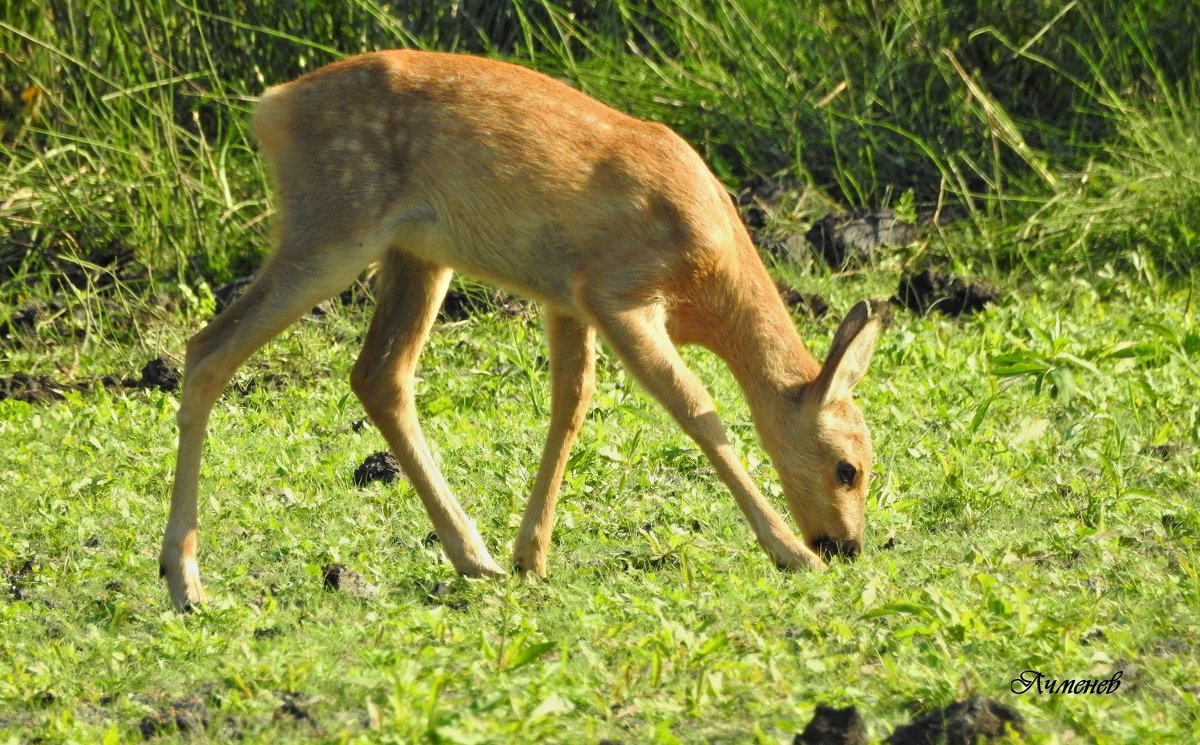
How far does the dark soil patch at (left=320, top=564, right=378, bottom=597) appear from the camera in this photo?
17.3 feet

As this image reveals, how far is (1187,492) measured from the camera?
6031 mm

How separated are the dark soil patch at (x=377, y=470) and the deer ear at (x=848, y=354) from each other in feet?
6.00

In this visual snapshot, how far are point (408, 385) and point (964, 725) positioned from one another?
2.83 metres

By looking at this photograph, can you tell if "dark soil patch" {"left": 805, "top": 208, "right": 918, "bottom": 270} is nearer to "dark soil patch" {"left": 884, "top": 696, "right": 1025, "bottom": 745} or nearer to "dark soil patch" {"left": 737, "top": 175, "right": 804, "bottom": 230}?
"dark soil patch" {"left": 737, "top": 175, "right": 804, "bottom": 230}

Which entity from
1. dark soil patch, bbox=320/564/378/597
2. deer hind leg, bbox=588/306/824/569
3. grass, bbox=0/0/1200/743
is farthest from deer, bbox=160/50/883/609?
dark soil patch, bbox=320/564/378/597

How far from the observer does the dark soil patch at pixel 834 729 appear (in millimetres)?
3676

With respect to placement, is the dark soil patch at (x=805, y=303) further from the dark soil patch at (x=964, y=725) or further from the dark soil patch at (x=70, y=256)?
the dark soil patch at (x=964, y=725)

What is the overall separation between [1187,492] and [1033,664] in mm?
2166

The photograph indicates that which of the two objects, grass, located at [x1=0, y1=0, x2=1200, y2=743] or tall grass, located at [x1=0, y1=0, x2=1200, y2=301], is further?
tall grass, located at [x1=0, y1=0, x2=1200, y2=301]

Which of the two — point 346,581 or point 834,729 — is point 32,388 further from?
point 834,729

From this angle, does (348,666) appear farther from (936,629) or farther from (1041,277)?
(1041,277)

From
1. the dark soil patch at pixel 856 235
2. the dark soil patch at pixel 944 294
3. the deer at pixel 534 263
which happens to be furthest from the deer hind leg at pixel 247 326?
the dark soil patch at pixel 856 235

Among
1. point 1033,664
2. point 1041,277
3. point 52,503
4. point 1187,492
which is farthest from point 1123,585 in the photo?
point 1041,277

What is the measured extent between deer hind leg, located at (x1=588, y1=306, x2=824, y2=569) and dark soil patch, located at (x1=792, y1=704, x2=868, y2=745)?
1.65m
